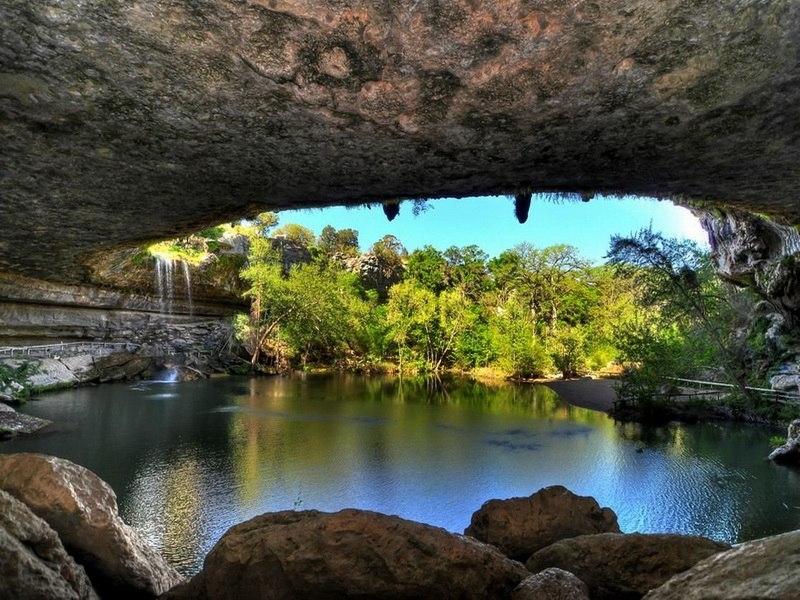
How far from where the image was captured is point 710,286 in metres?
17.4

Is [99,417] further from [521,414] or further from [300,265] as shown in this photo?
[300,265]

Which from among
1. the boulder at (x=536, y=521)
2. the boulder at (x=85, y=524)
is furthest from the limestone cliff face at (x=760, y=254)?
the boulder at (x=85, y=524)

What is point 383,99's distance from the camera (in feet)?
8.16

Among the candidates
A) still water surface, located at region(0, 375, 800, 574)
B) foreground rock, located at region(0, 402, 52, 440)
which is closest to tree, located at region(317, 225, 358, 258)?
still water surface, located at region(0, 375, 800, 574)

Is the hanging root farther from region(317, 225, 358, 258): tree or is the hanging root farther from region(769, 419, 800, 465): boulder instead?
region(317, 225, 358, 258): tree

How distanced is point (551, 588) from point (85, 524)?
3029 millimetres

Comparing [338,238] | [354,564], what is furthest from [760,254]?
[338,238]

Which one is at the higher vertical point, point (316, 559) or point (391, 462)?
point (316, 559)

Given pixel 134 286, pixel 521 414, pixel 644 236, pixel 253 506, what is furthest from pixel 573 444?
pixel 134 286

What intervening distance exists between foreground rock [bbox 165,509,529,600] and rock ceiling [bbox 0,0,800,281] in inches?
91.3

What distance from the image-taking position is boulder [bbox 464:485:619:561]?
429 cm

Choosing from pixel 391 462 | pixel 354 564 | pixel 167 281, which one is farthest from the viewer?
A: pixel 167 281

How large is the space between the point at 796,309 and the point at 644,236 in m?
4.88

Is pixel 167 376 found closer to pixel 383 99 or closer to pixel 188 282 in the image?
pixel 188 282
